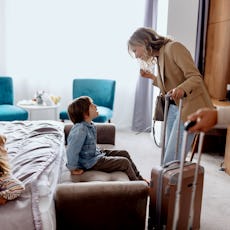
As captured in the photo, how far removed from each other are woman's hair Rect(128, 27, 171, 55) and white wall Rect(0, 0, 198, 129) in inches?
101

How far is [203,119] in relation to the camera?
1055mm

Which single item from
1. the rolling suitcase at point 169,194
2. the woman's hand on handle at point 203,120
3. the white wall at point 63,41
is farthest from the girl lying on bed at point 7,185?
the white wall at point 63,41

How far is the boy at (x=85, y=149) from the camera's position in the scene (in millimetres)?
2115

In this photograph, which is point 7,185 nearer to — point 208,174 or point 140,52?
point 140,52

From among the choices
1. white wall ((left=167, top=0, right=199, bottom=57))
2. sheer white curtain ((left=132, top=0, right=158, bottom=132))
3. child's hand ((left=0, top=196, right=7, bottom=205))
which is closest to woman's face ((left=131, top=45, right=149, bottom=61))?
child's hand ((left=0, top=196, right=7, bottom=205))

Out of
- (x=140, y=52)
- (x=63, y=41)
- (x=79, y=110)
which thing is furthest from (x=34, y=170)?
(x=63, y=41)

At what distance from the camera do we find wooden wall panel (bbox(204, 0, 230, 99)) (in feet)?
12.1

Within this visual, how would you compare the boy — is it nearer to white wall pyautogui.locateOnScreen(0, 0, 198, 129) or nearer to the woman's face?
the woman's face

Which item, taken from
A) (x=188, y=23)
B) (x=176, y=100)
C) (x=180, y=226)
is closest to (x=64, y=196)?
(x=180, y=226)

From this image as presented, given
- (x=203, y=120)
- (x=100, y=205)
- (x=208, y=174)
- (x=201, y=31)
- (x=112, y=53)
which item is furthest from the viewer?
(x=112, y=53)

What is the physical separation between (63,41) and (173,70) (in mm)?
2798

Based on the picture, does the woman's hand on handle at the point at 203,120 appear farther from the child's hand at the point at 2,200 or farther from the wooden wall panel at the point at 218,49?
the wooden wall panel at the point at 218,49

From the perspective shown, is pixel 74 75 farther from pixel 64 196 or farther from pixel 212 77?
pixel 64 196

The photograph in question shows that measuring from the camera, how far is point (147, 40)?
2078mm
